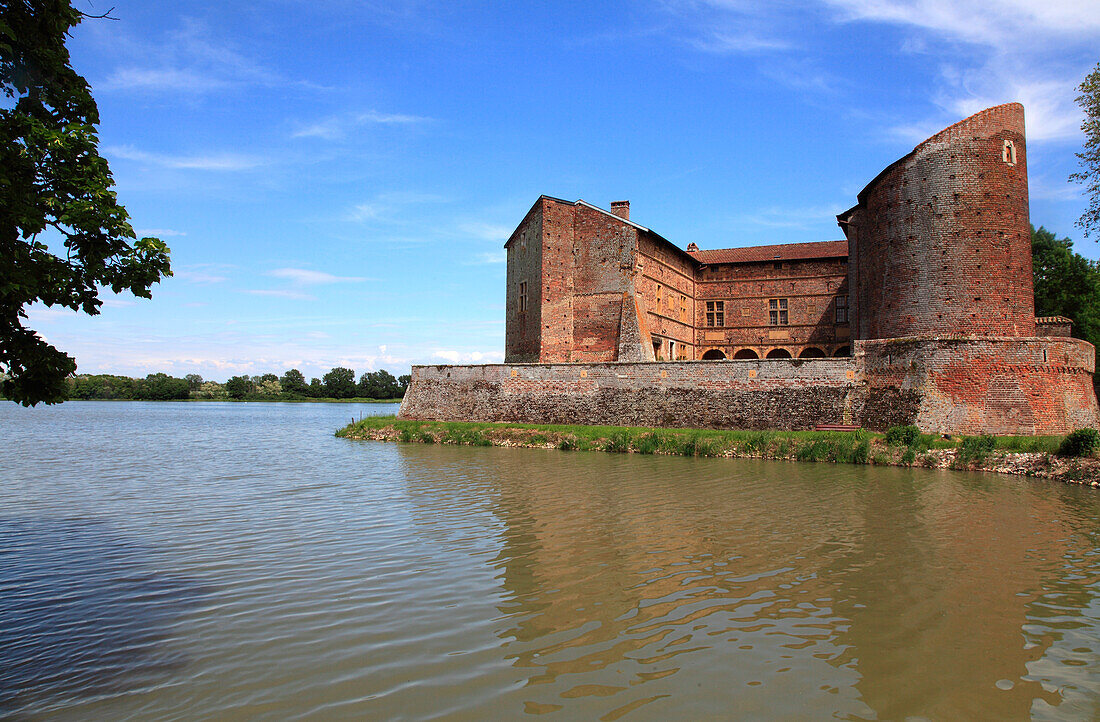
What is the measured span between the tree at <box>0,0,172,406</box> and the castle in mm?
23404

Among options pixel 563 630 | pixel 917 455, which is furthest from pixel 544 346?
pixel 563 630

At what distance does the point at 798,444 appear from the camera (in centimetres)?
2212

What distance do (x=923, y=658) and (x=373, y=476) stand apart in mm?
14669

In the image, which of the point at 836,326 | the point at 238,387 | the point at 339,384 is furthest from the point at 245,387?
the point at 836,326

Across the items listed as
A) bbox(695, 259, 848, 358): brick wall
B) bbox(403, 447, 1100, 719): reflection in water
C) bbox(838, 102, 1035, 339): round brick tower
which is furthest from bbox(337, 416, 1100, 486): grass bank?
bbox(695, 259, 848, 358): brick wall

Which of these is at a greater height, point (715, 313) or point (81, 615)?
point (715, 313)

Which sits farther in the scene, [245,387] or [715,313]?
[245,387]

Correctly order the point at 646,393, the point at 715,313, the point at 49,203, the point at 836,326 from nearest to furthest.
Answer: the point at 49,203 → the point at 646,393 → the point at 836,326 → the point at 715,313

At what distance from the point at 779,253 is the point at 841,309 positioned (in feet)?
18.4

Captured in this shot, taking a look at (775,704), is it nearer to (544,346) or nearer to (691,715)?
(691,715)

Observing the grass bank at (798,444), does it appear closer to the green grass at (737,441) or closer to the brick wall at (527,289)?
the green grass at (737,441)

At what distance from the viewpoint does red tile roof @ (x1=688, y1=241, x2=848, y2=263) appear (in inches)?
1578

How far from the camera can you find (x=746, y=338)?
41969mm

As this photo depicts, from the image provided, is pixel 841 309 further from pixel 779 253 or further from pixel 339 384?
pixel 339 384
